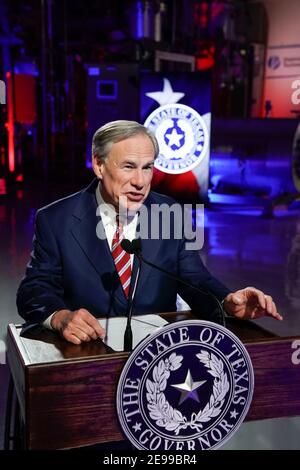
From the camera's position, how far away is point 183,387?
1.04 meters

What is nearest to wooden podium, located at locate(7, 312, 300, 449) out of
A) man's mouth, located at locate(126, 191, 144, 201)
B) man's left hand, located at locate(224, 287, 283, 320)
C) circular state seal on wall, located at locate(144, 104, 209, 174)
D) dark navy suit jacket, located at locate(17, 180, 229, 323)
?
man's left hand, located at locate(224, 287, 283, 320)

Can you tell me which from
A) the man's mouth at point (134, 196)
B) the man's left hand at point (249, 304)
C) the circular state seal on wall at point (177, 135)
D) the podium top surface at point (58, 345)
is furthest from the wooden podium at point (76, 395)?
the circular state seal on wall at point (177, 135)

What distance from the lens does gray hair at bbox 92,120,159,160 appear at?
1.42 metres

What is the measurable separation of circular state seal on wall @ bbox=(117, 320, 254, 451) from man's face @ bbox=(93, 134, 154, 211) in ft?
1.71

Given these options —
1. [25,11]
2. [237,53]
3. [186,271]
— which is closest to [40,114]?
[25,11]

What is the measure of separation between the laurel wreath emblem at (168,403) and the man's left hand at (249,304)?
333mm

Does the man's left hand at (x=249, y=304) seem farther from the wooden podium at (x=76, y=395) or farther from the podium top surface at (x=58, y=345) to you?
the wooden podium at (x=76, y=395)

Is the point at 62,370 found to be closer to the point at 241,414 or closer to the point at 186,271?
the point at 241,414

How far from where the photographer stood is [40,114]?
1227 cm

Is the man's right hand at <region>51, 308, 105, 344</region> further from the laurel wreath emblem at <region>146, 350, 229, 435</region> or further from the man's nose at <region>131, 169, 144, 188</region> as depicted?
the man's nose at <region>131, 169, 144, 188</region>

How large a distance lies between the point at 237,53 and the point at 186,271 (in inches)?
489

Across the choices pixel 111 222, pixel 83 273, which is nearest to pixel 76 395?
pixel 83 273

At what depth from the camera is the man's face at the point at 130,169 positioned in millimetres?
1417

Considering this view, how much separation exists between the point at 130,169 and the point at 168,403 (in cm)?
63
